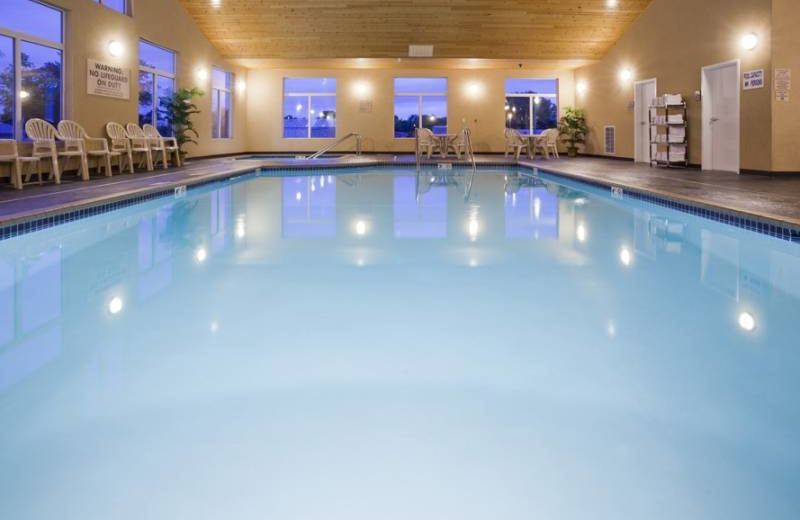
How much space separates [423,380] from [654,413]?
673 mm

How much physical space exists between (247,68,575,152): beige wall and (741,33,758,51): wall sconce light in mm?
8247

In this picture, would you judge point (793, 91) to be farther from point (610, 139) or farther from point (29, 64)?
point (29, 64)

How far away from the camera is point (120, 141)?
383 inches

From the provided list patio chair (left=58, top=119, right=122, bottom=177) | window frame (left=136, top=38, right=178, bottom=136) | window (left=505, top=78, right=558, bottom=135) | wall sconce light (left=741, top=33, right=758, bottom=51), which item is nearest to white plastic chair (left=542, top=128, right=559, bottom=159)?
window (left=505, top=78, right=558, bottom=135)

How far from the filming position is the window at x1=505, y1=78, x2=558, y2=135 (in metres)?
17.6

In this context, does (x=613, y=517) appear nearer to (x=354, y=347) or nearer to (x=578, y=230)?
(x=354, y=347)

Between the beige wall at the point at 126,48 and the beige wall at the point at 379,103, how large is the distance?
2.66m

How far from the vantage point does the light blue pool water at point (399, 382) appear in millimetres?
1432

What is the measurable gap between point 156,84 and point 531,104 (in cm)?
989

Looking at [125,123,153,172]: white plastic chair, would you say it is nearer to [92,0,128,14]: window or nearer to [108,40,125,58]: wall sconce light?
[108,40,125,58]: wall sconce light

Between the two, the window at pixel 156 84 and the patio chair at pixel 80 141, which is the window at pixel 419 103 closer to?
the window at pixel 156 84

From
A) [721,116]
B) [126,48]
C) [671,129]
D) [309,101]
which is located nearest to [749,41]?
[721,116]

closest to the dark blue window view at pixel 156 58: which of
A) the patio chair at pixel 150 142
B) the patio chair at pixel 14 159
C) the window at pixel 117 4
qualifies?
the window at pixel 117 4

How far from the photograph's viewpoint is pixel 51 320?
109 inches
